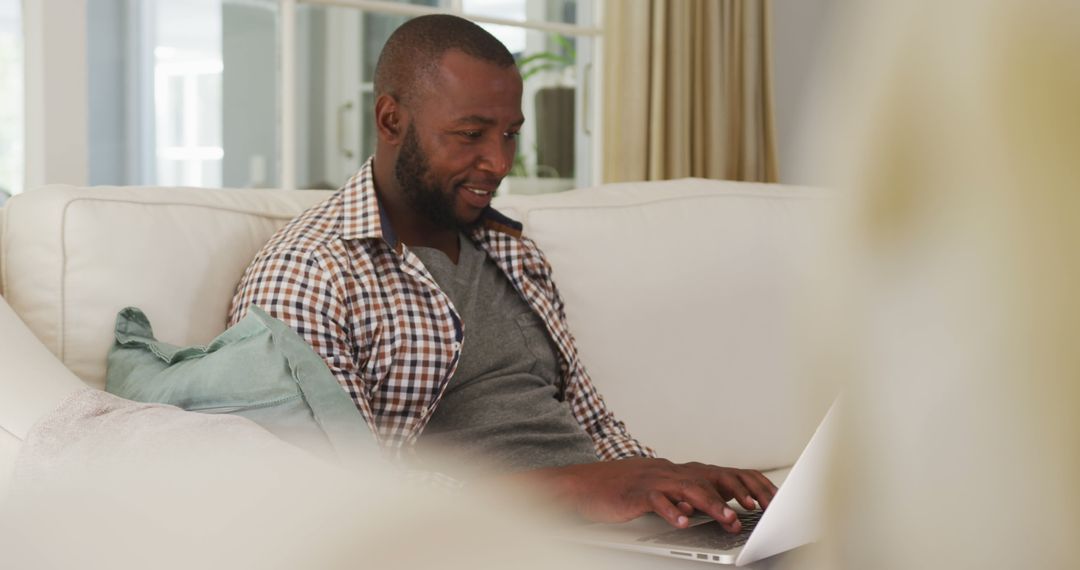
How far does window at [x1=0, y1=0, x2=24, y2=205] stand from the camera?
2178 mm

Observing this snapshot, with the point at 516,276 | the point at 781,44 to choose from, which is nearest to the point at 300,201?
the point at 516,276

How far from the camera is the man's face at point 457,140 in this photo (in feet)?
5.11

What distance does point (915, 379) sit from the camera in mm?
164

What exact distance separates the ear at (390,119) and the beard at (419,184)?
15 millimetres

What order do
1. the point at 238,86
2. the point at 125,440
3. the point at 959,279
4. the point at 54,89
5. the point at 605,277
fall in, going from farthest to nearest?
the point at 238,86 → the point at 54,89 → the point at 605,277 → the point at 125,440 → the point at 959,279

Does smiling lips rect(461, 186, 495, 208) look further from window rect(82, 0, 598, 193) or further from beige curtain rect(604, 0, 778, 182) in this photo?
beige curtain rect(604, 0, 778, 182)

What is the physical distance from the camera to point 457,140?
157 centimetres

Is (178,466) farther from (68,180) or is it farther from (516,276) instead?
(68,180)

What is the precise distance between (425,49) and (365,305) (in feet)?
1.34

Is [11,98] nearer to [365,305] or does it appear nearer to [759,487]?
[365,305]

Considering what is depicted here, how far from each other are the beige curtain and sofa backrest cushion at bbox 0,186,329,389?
6.19 feet

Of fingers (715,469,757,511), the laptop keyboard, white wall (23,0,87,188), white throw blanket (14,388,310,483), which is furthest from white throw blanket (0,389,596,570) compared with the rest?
white wall (23,0,87,188)

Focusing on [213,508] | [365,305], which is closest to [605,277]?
[365,305]

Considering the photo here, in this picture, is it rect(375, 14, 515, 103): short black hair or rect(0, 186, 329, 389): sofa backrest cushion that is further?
rect(375, 14, 515, 103): short black hair
